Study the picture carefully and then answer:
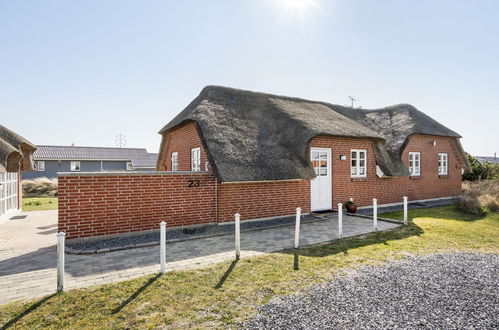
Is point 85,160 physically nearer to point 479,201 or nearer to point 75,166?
point 75,166

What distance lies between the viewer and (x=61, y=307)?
13.2 ft

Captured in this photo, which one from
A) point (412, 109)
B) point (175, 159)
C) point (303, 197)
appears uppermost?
point (412, 109)

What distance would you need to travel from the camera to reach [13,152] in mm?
10852

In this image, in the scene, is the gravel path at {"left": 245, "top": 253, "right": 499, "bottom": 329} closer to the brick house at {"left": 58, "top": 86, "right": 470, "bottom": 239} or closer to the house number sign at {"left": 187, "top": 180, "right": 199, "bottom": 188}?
the brick house at {"left": 58, "top": 86, "right": 470, "bottom": 239}

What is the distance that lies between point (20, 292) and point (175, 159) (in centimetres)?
1008

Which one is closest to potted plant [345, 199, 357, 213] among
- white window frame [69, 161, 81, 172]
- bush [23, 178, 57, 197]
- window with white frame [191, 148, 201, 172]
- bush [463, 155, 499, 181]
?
window with white frame [191, 148, 201, 172]

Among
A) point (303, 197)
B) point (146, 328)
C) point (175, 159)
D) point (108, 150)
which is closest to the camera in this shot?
point (146, 328)

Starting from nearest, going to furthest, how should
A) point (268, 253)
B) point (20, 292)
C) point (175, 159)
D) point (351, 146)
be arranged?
point (20, 292), point (268, 253), point (351, 146), point (175, 159)

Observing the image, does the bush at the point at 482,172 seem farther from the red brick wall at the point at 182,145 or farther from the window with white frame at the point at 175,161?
the window with white frame at the point at 175,161

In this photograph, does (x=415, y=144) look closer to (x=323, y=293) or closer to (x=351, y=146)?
(x=351, y=146)

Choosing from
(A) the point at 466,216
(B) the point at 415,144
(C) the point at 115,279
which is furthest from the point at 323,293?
(B) the point at 415,144

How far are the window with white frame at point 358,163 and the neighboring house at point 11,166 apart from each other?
13.8m

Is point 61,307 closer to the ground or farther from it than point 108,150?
closer to the ground

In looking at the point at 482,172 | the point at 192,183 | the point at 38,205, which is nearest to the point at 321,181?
the point at 192,183
